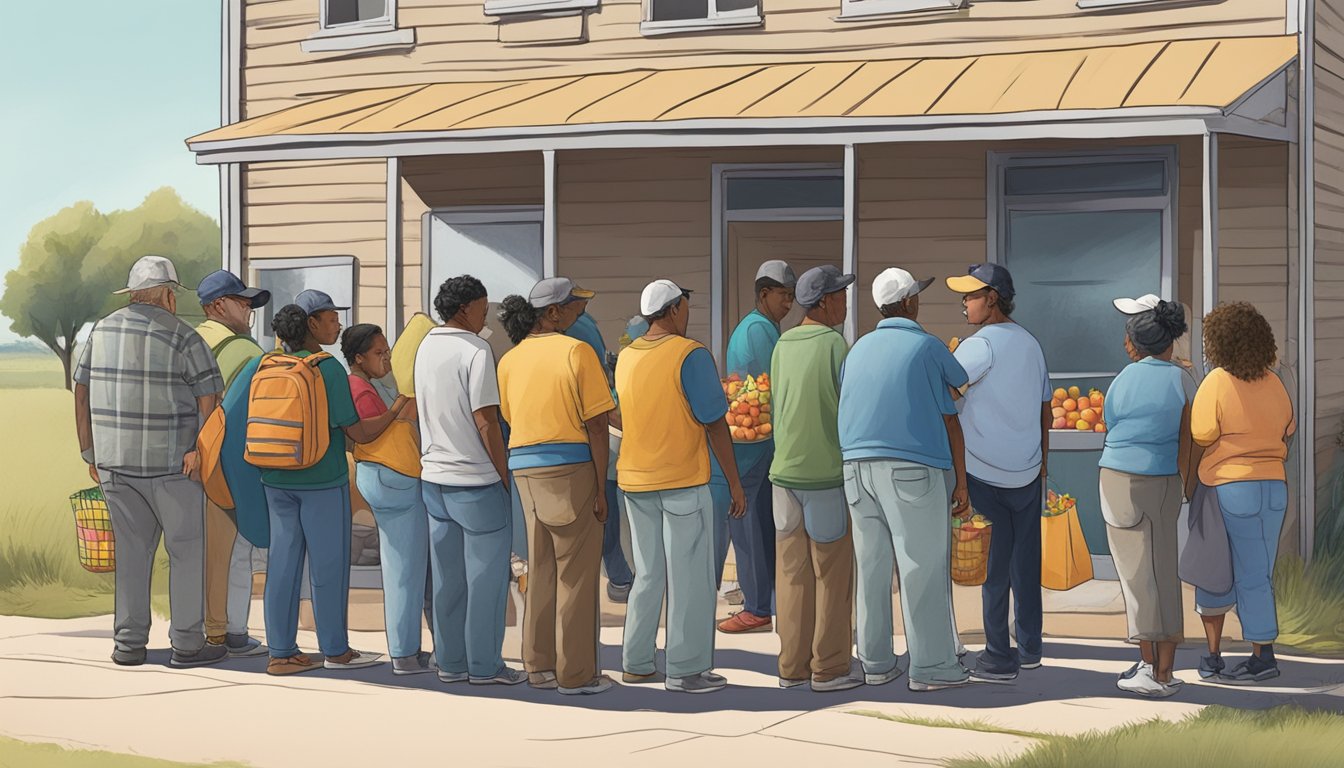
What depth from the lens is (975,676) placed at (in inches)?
314

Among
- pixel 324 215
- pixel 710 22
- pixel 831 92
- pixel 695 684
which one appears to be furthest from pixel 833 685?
pixel 324 215

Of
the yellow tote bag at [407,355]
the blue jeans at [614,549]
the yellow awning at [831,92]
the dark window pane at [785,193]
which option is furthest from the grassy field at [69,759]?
the dark window pane at [785,193]

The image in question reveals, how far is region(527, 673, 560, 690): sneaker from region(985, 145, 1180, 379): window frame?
540cm

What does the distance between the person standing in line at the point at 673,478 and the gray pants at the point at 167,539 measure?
2.34 meters

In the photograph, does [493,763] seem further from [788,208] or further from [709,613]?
[788,208]

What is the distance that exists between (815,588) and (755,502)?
1.37m

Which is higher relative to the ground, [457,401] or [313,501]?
[457,401]

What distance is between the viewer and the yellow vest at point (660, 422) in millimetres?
7520

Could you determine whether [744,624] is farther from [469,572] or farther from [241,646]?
[241,646]

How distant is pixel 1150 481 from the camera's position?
7.62 metres

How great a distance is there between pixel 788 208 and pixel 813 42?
4.34 feet

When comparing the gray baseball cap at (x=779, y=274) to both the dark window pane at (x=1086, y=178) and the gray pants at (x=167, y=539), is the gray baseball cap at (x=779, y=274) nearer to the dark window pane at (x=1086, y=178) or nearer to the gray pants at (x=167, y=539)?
the gray pants at (x=167, y=539)

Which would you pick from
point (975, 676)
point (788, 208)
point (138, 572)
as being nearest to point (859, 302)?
point (788, 208)

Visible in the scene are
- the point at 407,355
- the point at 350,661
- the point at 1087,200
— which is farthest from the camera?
the point at 1087,200
